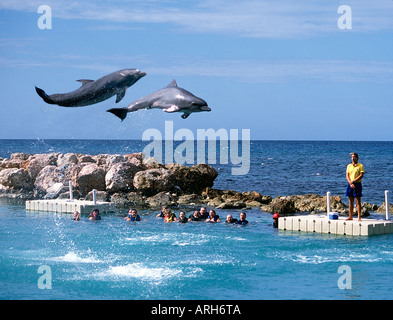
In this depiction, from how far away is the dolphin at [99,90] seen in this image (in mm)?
9672

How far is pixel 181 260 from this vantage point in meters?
19.2

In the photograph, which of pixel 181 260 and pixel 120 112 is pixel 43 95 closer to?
pixel 120 112

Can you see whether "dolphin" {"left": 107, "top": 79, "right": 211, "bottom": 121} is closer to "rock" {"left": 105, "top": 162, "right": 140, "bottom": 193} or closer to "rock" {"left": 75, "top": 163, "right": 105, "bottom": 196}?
"rock" {"left": 105, "top": 162, "right": 140, "bottom": 193}

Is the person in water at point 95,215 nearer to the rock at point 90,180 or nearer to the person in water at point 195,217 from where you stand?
the person in water at point 195,217

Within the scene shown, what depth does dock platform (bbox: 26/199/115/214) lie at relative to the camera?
95.1ft

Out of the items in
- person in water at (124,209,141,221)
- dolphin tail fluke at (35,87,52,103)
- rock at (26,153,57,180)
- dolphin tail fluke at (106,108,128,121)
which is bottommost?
person in water at (124,209,141,221)

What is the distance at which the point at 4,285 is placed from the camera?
16.6 metres

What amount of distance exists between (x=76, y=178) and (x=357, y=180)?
18.8 meters

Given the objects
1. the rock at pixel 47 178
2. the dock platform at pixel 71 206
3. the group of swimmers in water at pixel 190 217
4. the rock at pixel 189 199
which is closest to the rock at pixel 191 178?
→ the rock at pixel 189 199

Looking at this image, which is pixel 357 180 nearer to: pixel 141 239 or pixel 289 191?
pixel 141 239

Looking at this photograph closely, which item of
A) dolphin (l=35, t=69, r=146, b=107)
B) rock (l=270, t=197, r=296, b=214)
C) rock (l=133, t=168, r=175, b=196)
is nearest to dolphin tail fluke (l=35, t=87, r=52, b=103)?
dolphin (l=35, t=69, r=146, b=107)

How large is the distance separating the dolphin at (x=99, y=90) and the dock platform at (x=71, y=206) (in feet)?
64.2

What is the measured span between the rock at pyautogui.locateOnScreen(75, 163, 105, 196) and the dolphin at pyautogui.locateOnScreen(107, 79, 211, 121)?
2411 centimetres
